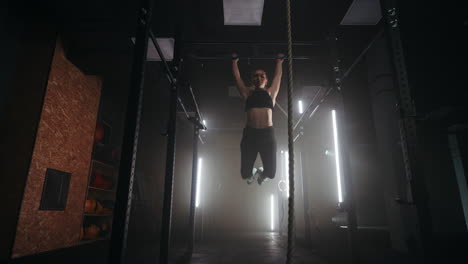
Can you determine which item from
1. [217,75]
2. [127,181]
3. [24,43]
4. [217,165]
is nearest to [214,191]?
[217,165]

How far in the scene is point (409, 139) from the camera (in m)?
1.76

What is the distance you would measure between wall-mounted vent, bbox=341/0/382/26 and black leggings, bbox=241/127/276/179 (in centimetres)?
234

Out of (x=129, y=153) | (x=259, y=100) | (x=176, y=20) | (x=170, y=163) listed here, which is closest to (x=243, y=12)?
(x=176, y=20)

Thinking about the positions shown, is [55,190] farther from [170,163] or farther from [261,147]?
[261,147]

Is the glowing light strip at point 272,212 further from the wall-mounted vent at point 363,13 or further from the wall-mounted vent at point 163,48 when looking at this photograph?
the wall-mounted vent at point 363,13

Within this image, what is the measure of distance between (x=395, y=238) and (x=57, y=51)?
6.12 m

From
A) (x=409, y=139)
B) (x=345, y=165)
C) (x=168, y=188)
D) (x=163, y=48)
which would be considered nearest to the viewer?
(x=409, y=139)

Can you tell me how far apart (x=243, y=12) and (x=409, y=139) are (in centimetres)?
298

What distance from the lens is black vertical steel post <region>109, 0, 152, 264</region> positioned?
1.31 m

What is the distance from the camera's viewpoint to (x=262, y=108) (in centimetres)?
307

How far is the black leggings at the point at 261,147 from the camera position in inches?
120

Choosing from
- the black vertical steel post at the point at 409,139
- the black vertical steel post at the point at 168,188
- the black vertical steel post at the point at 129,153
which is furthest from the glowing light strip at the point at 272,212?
the black vertical steel post at the point at 129,153

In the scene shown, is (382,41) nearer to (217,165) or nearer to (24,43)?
(24,43)

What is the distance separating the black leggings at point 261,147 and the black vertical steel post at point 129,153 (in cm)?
175
